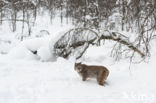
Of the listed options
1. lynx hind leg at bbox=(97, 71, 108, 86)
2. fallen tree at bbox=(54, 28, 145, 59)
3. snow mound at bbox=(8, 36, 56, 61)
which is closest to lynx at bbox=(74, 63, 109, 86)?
lynx hind leg at bbox=(97, 71, 108, 86)

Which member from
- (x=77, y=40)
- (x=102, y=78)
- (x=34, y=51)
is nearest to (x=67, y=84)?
(x=102, y=78)

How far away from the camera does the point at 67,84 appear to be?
307 cm

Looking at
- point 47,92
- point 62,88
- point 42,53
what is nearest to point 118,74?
point 62,88

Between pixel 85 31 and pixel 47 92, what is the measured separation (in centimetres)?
298

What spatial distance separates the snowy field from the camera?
2.47 meters

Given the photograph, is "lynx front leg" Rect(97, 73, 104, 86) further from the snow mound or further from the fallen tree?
the snow mound

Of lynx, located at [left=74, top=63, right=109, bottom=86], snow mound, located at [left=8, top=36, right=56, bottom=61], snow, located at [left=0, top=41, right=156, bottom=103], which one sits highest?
snow mound, located at [left=8, top=36, right=56, bottom=61]

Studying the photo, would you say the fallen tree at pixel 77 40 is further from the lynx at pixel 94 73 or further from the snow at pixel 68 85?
the lynx at pixel 94 73

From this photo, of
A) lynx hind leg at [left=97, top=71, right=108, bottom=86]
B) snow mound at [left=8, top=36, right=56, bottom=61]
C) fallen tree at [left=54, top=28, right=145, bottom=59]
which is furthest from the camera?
fallen tree at [left=54, top=28, right=145, bottom=59]

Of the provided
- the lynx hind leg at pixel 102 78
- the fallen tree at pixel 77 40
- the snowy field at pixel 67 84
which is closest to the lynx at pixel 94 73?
the lynx hind leg at pixel 102 78

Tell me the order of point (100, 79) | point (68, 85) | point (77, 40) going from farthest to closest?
point (77, 40), point (100, 79), point (68, 85)

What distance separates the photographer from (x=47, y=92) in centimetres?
266

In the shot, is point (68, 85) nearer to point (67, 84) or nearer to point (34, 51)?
point (67, 84)

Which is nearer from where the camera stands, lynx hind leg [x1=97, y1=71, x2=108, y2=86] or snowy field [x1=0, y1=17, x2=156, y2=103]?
snowy field [x1=0, y1=17, x2=156, y2=103]
